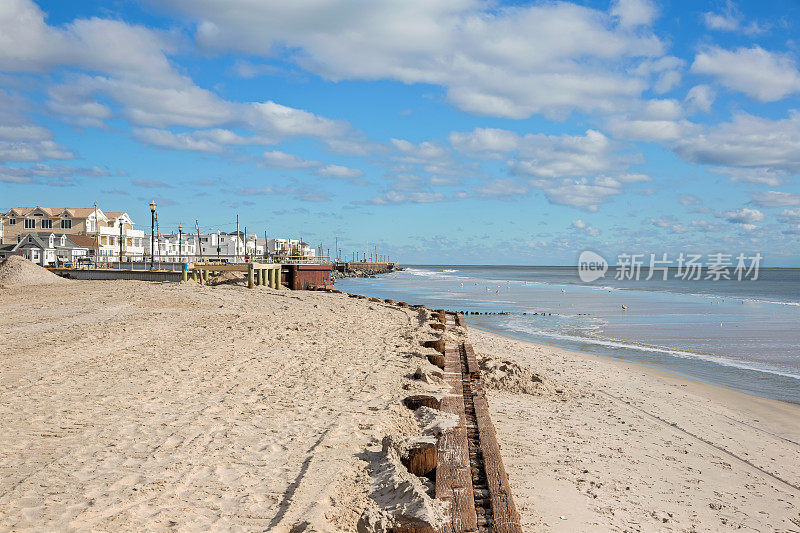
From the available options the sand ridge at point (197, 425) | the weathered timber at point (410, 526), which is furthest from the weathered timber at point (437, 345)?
the weathered timber at point (410, 526)

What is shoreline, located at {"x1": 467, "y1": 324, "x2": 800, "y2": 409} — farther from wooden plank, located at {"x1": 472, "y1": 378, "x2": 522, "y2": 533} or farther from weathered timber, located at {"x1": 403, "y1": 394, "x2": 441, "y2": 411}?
wooden plank, located at {"x1": 472, "y1": 378, "x2": 522, "y2": 533}

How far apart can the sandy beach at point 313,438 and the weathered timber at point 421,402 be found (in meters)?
0.20

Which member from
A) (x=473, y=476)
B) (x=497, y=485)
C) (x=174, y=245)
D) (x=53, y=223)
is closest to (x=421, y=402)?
(x=473, y=476)

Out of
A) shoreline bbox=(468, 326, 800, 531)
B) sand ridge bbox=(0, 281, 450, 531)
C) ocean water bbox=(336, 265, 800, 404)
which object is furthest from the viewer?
ocean water bbox=(336, 265, 800, 404)

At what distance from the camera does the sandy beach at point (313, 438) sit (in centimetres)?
417

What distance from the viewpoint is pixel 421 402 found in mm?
6531

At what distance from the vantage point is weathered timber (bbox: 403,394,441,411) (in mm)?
6402

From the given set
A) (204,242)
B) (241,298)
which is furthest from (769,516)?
(204,242)

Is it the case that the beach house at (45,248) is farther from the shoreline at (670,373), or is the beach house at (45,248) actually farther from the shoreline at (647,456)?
the shoreline at (647,456)

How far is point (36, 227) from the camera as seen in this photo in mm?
74188

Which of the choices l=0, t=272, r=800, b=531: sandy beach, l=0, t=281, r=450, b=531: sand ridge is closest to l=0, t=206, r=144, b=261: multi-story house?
l=0, t=281, r=450, b=531: sand ridge

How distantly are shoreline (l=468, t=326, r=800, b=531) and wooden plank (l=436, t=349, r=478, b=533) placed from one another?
2.55 feet

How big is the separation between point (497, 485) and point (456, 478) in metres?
0.31

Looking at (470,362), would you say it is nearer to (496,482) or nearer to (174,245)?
(496,482)
